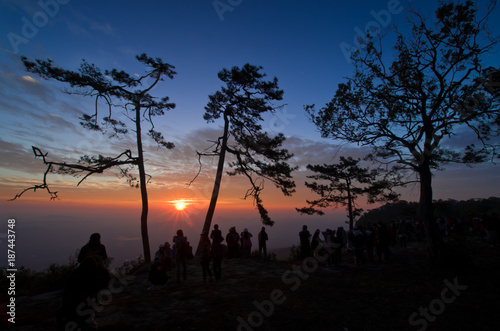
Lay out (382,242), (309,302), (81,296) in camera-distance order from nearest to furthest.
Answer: (81,296) < (309,302) < (382,242)

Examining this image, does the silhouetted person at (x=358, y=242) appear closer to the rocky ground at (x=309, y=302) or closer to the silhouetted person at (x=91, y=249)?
the rocky ground at (x=309, y=302)

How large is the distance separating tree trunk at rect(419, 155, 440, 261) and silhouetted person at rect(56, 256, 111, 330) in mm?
11905

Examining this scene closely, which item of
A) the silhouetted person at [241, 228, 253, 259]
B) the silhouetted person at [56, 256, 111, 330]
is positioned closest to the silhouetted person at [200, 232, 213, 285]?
the silhouetted person at [56, 256, 111, 330]

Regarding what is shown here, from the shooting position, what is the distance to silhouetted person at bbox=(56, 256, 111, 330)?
356 cm

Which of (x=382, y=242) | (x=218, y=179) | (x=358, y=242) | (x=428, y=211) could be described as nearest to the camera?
(x=428, y=211)

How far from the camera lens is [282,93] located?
1559cm

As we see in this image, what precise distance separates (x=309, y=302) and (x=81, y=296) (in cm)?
531

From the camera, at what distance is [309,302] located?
5.98 m

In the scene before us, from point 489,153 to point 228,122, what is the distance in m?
14.2

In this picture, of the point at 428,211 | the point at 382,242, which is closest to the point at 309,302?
the point at 428,211

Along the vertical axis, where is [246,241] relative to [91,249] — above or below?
below

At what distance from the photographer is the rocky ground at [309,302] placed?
15.5 ft

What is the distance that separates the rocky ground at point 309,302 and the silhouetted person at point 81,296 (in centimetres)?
130

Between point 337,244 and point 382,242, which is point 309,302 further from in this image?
point 382,242
